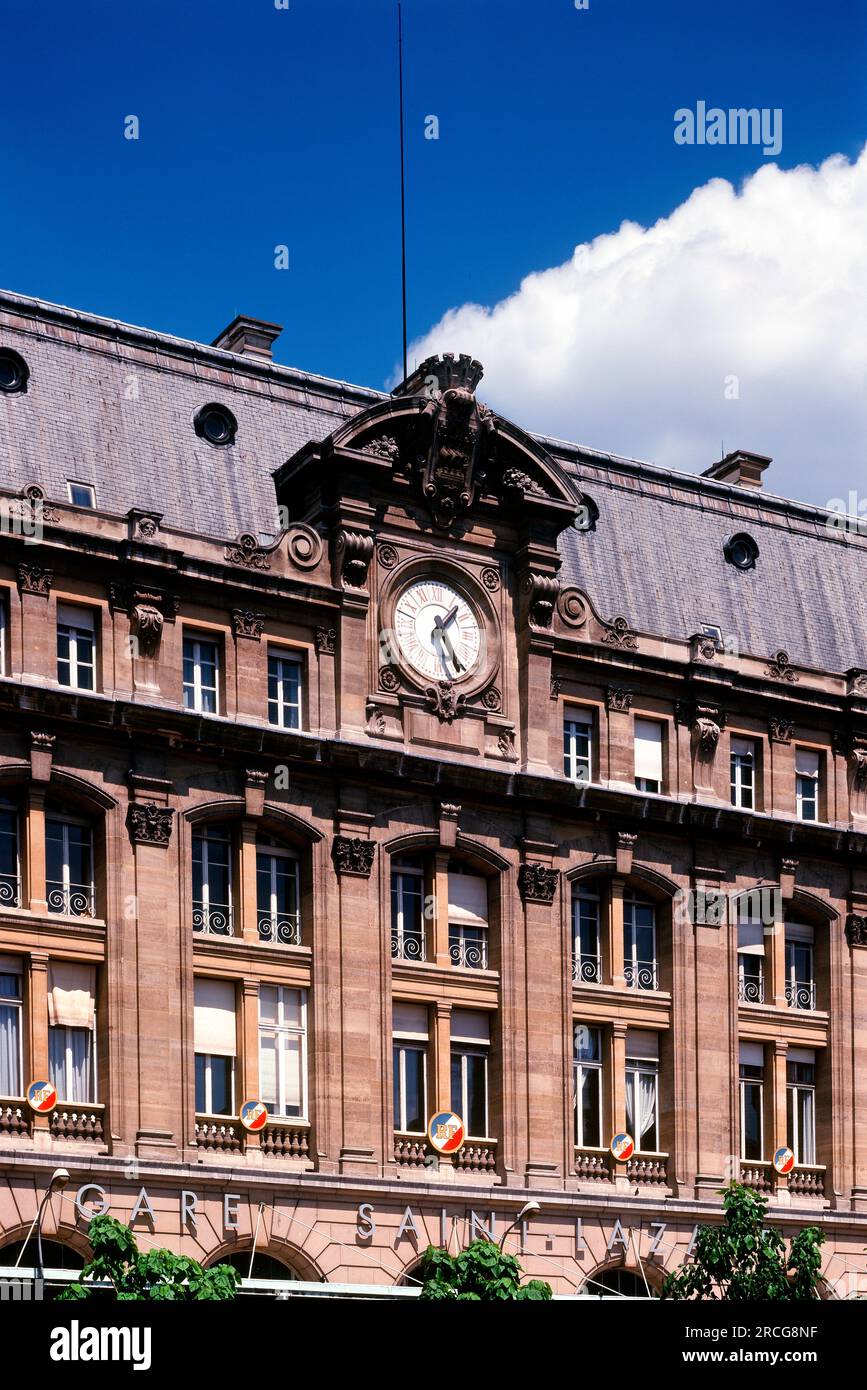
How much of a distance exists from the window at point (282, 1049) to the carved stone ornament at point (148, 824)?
4.01m

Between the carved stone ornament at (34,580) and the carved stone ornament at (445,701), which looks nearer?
the carved stone ornament at (34,580)

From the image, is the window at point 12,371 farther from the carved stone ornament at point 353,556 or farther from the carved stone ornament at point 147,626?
the carved stone ornament at point 353,556

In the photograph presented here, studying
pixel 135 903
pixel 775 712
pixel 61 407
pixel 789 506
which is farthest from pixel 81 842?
pixel 789 506

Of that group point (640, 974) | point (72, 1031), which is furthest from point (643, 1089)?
point (72, 1031)

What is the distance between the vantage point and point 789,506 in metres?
71.6

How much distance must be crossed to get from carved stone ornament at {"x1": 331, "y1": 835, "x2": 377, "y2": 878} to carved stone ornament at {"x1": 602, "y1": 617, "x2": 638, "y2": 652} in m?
8.86

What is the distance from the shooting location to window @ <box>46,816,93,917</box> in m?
51.8

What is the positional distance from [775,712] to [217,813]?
16438mm

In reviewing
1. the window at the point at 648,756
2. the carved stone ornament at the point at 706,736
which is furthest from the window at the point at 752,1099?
the carved stone ornament at the point at 706,736

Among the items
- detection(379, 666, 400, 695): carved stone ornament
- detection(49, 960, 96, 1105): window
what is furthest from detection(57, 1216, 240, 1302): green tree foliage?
detection(379, 666, 400, 695): carved stone ornament

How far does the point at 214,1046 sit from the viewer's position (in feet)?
174

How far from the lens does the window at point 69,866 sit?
170 ft

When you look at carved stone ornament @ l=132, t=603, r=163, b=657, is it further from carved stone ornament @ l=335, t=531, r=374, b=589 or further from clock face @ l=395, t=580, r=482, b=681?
clock face @ l=395, t=580, r=482, b=681

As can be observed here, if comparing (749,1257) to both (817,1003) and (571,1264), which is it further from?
(817,1003)
